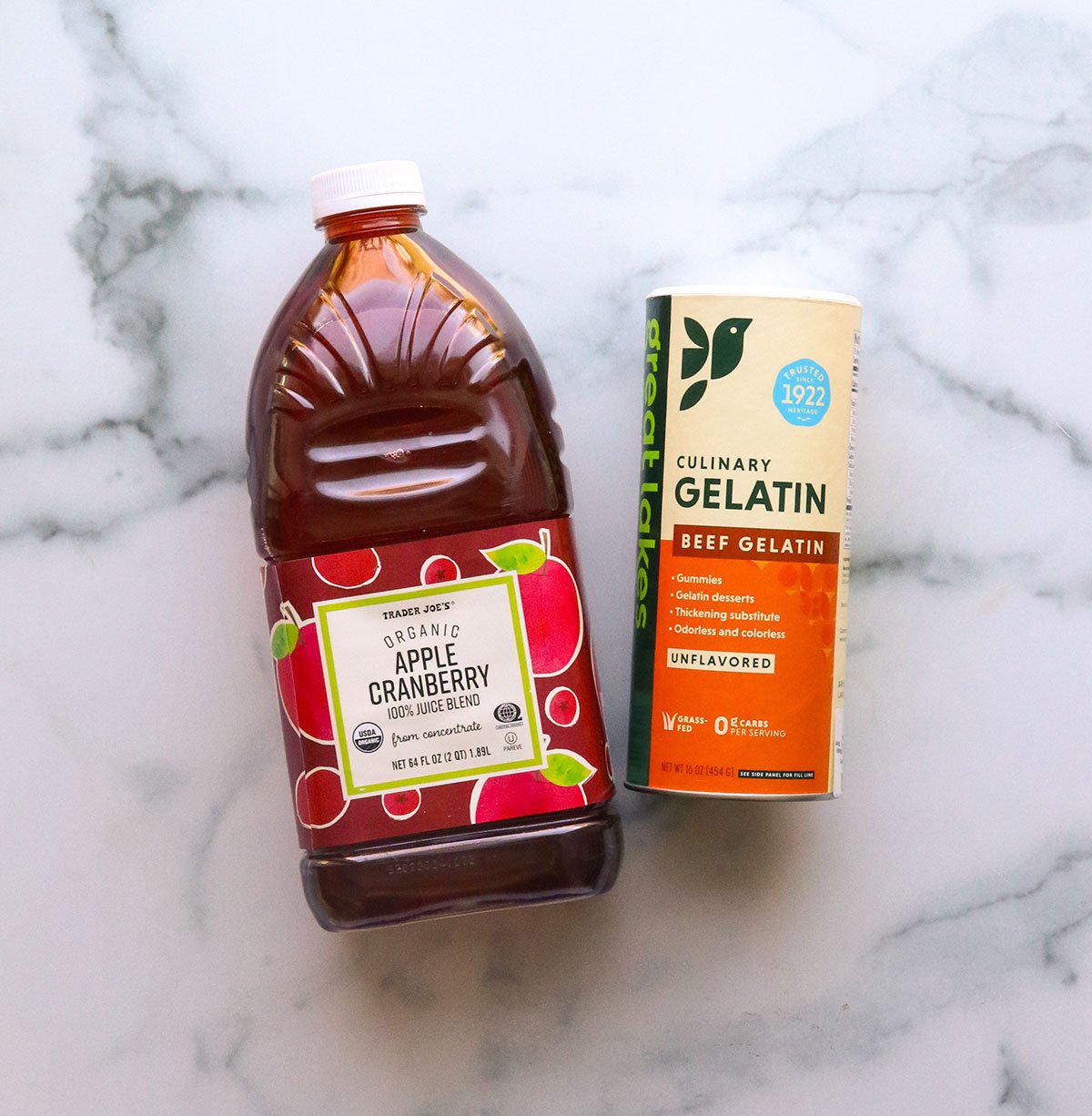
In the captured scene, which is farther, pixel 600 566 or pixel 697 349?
pixel 600 566

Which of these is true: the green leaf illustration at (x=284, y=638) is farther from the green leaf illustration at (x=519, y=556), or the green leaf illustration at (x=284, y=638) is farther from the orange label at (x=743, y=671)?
the orange label at (x=743, y=671)

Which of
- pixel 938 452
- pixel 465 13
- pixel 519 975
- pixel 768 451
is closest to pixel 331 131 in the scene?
pixel 465 13

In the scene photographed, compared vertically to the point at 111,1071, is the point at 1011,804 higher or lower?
higher

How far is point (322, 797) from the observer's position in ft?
2.57

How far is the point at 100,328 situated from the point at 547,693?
17.5 inches

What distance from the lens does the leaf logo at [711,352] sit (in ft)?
2.48

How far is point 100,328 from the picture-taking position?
0.91m

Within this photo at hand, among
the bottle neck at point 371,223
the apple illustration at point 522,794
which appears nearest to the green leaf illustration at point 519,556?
the apple illustration at point 522,794

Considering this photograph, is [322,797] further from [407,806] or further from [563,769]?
[563,769]

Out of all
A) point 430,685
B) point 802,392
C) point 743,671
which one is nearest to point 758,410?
point 802,392

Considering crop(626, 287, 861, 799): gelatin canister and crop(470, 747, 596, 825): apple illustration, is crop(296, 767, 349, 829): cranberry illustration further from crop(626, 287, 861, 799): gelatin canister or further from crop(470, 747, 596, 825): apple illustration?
crop(626, 287, 861, 799): gelatin canister

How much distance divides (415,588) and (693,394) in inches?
8.4

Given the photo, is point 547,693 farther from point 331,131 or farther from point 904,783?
point 331,131

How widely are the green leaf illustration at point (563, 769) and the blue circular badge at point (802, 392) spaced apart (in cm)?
25
